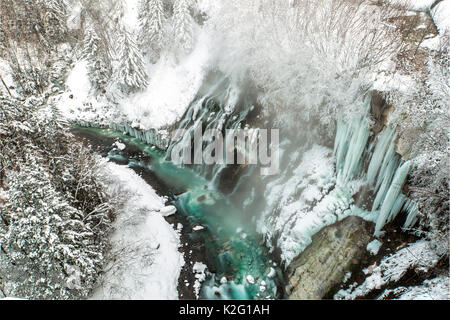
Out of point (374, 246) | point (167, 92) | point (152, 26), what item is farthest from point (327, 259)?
point (152, 26)

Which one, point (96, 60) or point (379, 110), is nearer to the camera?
point (379, 110)

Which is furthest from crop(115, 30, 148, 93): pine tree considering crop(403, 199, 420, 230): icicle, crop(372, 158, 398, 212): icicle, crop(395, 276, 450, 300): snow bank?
crop(395, 276, 450, 300): snow bank

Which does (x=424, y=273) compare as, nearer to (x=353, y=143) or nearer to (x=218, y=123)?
(x=353, y=143)

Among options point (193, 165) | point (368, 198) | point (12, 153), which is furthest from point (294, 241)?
point (12, 153)

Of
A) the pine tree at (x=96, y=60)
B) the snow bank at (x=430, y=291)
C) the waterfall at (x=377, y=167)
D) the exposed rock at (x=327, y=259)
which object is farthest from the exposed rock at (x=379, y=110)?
the pine tree at (x=96, y=60)

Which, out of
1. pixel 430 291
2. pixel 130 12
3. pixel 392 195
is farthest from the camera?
pixel 130 12

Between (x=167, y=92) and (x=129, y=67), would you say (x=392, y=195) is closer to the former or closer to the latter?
(x=167, y=92)
